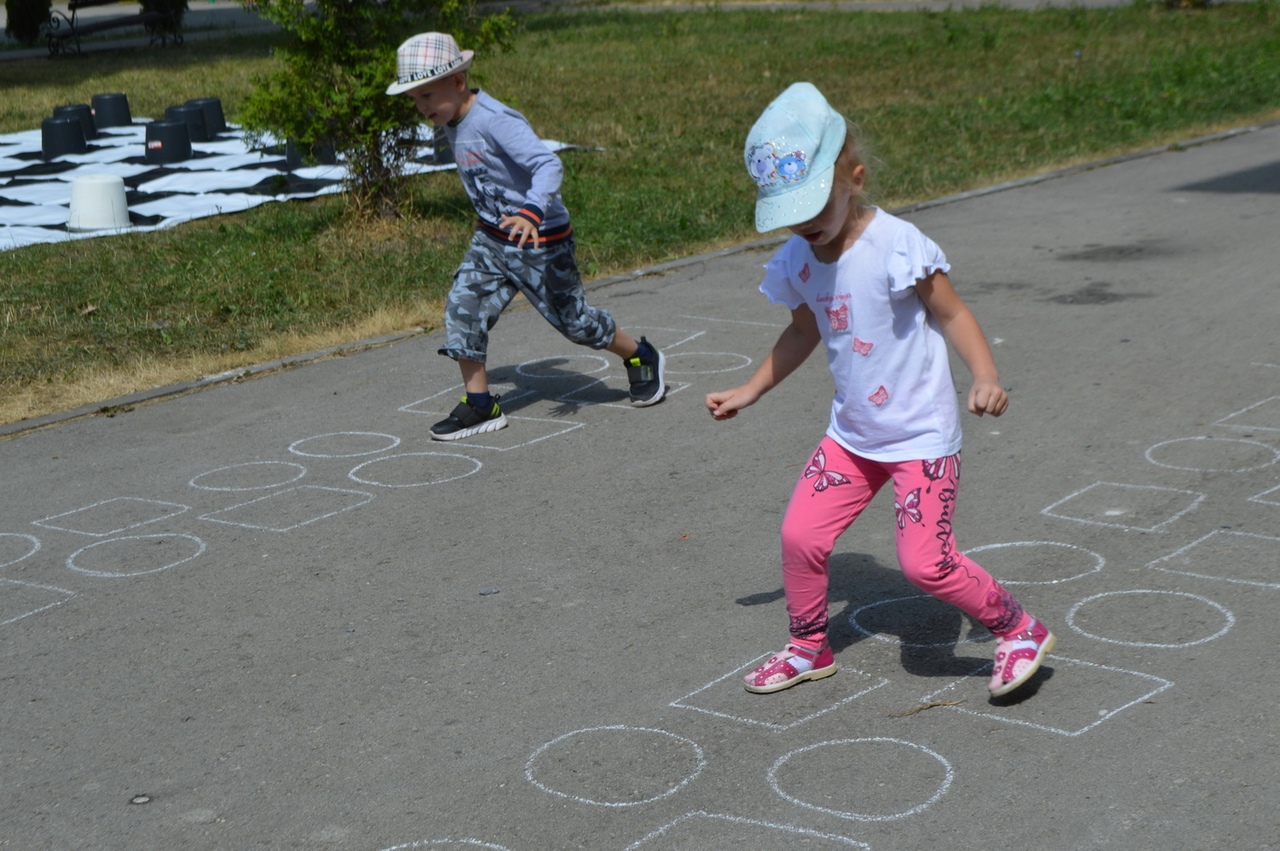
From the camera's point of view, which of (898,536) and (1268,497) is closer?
(898,536)

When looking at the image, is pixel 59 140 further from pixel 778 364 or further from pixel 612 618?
pixel 778 364

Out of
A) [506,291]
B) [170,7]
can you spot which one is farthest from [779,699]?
[170,7]

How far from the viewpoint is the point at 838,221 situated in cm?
341

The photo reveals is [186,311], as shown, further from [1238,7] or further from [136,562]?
[1238,7]

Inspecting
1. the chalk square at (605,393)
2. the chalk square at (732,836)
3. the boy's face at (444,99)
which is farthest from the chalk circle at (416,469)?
the chalk square at (732,836)

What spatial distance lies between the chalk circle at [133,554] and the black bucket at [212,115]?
10.3 meters

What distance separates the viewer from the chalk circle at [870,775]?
3126mm

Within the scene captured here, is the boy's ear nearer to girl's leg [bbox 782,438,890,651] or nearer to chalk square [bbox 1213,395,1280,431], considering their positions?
girl's leg [bbox 782,438,890,651]

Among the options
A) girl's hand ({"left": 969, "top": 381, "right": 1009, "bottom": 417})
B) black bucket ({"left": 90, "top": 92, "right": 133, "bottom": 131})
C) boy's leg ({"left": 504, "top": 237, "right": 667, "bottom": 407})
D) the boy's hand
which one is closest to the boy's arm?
the boy's hand

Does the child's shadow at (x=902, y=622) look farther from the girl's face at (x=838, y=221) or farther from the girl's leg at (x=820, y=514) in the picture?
the girl's face at (x=838, y=221)

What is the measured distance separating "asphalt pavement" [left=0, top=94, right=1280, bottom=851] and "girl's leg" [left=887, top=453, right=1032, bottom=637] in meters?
0.26

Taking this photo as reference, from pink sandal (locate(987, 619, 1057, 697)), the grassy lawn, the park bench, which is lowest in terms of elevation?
pink sandal (locate(987, 619, 1057, 697))

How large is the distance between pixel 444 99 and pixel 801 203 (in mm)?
3037

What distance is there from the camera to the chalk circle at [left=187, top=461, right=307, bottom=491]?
5.55 m
